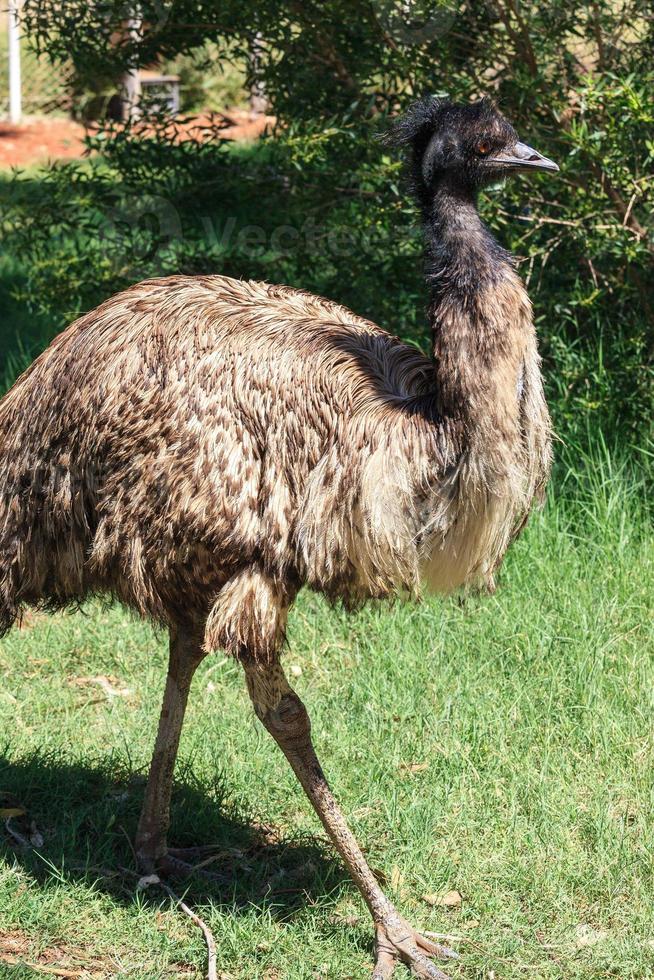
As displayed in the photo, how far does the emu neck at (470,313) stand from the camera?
3.08 metres

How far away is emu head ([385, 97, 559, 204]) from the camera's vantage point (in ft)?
10.7

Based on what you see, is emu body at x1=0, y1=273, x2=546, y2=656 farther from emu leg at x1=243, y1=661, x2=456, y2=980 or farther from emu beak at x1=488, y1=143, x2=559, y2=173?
emu beak at x1=488, y1=143, x2=559, y2=173

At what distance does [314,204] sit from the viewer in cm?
637

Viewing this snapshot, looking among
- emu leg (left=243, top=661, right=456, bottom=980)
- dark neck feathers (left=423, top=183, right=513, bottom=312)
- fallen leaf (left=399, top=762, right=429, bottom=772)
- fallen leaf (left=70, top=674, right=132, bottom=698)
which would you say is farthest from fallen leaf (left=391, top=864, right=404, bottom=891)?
dark neck feathers (left=423, top=183, right=513, bottom=312)

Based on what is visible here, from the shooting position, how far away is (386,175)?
5859 millimetres

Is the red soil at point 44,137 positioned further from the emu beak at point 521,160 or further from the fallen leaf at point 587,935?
the fallen leaf at point 587,935

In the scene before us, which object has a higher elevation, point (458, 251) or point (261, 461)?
point (458, 251)

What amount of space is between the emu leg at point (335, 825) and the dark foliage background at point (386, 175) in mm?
2681

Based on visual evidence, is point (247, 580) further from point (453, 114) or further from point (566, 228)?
point (566, 228)

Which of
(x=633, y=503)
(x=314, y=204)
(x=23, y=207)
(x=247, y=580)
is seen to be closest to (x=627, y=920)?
(x=247, y=580)

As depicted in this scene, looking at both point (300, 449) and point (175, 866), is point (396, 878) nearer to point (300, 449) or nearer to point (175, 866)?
point (175, 866)

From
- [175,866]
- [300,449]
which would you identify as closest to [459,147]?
[300,449]

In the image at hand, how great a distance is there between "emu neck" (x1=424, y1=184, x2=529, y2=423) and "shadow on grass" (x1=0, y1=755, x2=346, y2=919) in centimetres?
156

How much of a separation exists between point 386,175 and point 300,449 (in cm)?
291
